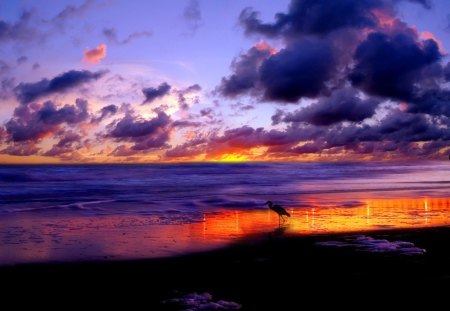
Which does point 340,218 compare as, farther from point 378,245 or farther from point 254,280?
point 254,280

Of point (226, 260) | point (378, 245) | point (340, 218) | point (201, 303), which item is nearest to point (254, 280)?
point (201, 303)

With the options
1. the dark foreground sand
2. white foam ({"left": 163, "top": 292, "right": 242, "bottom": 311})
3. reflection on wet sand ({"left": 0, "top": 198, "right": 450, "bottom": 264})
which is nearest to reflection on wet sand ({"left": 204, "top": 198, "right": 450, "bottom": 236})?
reflection on wet sand ({"left": 0, "top": 198, "right": 450, "bottom": 264})

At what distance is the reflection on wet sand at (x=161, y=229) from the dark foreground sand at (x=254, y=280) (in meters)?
1.15

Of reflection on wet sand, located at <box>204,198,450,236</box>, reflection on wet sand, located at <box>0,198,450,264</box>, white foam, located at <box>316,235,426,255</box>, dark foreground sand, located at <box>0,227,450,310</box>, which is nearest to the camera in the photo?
dark foreground sand, located at <box>0,227,450,310</box>

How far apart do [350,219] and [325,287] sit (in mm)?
9205

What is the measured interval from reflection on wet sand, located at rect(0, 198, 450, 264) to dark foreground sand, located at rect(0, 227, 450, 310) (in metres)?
1.15

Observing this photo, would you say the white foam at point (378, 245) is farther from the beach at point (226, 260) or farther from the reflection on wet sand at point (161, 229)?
the reflection on wet sand at point (161, 229)

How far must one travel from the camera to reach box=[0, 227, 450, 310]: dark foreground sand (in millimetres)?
7695

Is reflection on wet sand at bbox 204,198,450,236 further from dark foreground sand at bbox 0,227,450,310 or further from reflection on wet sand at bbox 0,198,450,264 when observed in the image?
dark foreground sand at bbox 0,227,450,310

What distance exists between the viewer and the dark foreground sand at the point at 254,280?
770 centimetres

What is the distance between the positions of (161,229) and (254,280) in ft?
22.1

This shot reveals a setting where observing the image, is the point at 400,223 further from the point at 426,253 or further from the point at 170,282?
the point at 170,282

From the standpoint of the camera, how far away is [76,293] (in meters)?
8.21

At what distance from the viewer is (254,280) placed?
882cm
